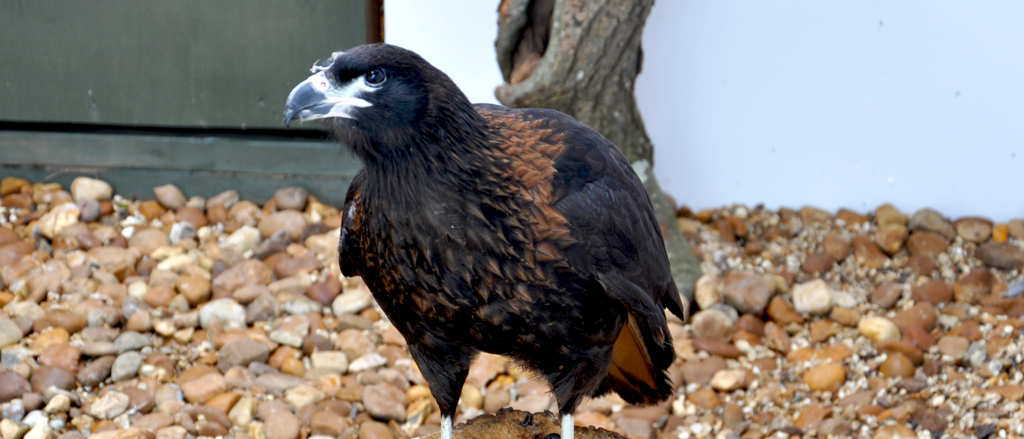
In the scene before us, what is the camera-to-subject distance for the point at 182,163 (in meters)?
4.86

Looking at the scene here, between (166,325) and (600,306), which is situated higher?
(600,306)

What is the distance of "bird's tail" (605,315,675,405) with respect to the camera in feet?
7.66

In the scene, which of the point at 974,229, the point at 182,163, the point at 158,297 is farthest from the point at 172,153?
the point at 974,229

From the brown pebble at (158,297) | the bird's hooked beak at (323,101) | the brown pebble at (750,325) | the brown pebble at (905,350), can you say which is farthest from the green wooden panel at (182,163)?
the bird's hooked beak at (323,101)

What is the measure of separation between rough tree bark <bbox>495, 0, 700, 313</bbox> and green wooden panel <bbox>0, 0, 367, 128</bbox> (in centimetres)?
104

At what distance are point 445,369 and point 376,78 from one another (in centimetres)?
82

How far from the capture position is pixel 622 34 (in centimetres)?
367

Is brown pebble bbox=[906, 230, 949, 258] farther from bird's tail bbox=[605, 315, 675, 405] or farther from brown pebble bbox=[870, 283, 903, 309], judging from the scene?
bird's tail bbox=[605, 315, 675, 405]

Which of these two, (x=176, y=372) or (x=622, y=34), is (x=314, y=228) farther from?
(x=622, y=34)

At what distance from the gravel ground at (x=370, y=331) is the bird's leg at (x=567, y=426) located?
1.13 metres

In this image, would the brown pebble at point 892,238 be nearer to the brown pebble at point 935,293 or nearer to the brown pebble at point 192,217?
the brown pebble at point 935,293

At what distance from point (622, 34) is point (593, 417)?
1604 millimetres

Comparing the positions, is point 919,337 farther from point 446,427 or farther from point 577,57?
point 446,427

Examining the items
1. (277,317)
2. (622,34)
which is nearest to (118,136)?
(277,317)
